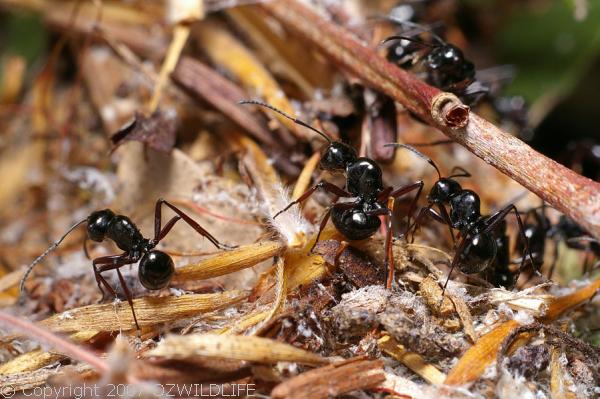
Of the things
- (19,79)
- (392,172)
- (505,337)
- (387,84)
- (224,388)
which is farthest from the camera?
(19,79)

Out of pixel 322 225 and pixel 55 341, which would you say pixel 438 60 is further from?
pixel 55 341

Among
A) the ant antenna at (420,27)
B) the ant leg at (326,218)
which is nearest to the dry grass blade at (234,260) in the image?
the ant leg at (326,218)

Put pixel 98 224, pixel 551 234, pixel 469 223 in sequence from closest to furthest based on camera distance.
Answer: pixel 469 223
pixel 98 224
pixel 551 234

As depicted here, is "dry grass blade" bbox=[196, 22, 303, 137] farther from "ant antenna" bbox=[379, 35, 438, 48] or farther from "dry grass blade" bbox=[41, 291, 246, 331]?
"dry grass blade" bbox=[41, 291, 246, 331]

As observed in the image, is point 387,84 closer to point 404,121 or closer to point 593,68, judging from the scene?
point 404,121

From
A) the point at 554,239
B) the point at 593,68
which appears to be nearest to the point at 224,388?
the point at 554,239

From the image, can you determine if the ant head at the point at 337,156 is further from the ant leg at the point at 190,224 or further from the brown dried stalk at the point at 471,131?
the ant leg at the point at 190,224

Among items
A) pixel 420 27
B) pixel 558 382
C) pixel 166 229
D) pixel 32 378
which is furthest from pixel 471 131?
pixel 32 378
